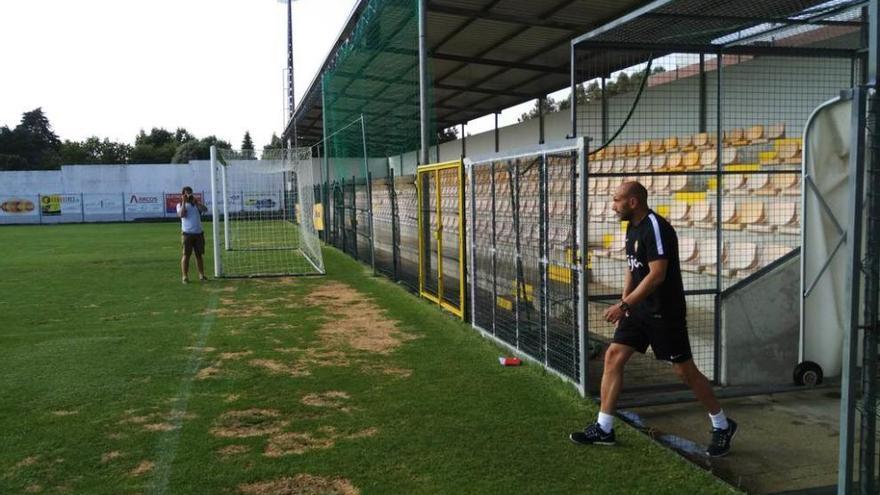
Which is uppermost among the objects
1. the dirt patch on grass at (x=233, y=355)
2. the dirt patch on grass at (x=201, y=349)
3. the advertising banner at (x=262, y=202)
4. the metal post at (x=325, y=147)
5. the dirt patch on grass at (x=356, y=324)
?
the metal post at (x=325, y=147)

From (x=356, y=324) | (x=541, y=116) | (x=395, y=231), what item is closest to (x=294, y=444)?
(x=356, y=324)

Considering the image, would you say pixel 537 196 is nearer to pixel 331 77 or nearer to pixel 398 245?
pixel 398 245

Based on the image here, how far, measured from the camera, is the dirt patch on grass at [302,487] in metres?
4.05

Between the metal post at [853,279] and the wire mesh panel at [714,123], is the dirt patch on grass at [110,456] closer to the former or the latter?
the wire mesh panel at [714,123]

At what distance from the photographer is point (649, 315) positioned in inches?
177

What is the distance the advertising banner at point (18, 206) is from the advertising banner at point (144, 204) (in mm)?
5525

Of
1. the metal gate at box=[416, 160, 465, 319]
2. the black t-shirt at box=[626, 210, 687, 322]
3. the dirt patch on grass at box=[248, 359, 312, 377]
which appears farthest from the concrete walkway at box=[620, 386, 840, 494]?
the metal gate at box=[416, 160, 465, 319]

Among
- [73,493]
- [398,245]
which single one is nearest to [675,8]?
[73,493]

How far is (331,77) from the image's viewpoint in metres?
18.7

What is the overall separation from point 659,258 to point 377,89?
478 inches

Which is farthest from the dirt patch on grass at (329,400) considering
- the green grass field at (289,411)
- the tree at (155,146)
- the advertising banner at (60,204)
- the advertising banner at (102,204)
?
the tree at (155,146)

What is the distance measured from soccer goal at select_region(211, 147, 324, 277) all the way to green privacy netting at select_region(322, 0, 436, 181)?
1304 mm

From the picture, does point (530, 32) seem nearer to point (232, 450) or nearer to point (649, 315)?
point (649, 315)

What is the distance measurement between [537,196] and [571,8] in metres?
8.98
